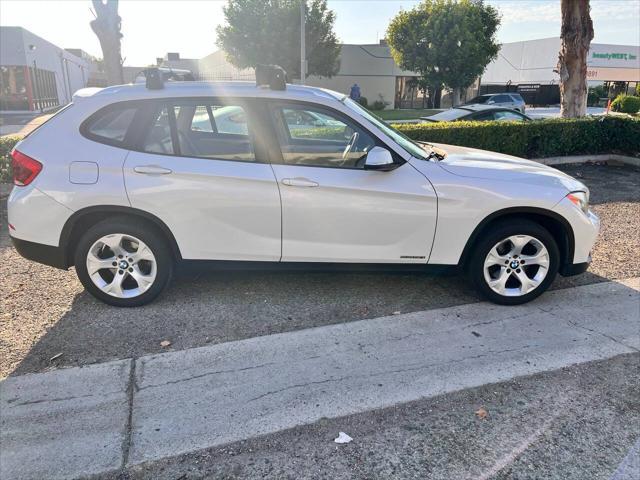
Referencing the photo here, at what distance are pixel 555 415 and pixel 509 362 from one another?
563mm

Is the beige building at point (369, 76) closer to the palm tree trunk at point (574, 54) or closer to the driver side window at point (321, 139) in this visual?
the palm tree trunk at point (574, 54)

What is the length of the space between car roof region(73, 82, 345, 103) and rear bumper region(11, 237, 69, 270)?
1.20 m

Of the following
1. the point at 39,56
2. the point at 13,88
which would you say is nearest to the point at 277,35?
the point at 39,56

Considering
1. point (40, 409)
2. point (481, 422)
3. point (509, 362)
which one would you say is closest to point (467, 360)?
point (509, 362)

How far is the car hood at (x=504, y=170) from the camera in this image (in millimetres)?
3951

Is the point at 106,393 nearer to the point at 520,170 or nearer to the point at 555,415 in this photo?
the point at 555,415

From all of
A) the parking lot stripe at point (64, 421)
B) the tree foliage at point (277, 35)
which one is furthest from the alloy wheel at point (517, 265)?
the tree foliage at point (277, 35)

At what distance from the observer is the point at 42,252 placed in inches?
152

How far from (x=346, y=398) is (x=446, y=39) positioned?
33.4 meters

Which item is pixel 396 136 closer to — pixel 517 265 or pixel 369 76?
pixel 517 265

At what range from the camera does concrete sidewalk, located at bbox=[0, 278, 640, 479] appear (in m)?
2.59

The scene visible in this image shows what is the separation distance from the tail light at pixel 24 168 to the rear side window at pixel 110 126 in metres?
0.47

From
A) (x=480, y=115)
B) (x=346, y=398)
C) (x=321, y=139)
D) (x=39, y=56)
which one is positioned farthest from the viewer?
(x=39, y=56)

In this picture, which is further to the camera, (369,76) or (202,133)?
(369,76)
